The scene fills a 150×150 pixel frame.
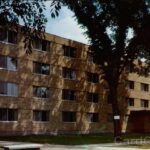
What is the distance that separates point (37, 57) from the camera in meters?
52.4

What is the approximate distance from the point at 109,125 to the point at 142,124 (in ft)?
25.5

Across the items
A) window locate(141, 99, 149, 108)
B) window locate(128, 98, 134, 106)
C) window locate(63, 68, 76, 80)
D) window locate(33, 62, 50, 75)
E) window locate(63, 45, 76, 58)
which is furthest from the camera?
window locate(141, 99, 149, 108)

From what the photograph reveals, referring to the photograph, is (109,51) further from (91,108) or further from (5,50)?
(91,108)

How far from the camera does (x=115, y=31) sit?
4697cm

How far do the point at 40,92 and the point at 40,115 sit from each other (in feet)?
8.36

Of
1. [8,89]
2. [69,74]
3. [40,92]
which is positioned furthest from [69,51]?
[8,89]

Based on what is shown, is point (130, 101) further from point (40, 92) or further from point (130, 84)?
point (40, 92)

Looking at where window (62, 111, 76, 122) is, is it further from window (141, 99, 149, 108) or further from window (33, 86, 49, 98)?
window (141, 99, 149, 108)

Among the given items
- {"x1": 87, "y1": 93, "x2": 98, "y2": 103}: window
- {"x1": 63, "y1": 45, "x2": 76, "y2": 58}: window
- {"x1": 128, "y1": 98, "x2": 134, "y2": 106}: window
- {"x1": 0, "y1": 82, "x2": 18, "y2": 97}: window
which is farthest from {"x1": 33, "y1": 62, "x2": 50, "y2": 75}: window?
{"x1": 128, "y1": 98, "x2": 134, "y2": 106}: window

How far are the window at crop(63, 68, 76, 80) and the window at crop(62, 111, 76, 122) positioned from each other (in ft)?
13.9

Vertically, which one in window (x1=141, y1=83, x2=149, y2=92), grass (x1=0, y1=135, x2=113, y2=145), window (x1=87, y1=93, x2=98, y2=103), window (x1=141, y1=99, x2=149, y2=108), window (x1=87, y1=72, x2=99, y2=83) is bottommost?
grass (x1=0, y1=135, x2=113, y2=145)

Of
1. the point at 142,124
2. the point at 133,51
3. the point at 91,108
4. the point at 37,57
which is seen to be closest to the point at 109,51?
the point at 133,51

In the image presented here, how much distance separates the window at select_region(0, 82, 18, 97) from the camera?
47.6 meters

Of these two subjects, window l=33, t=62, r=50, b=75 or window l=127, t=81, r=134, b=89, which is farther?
window l=127, t=81, r=134, b=89
